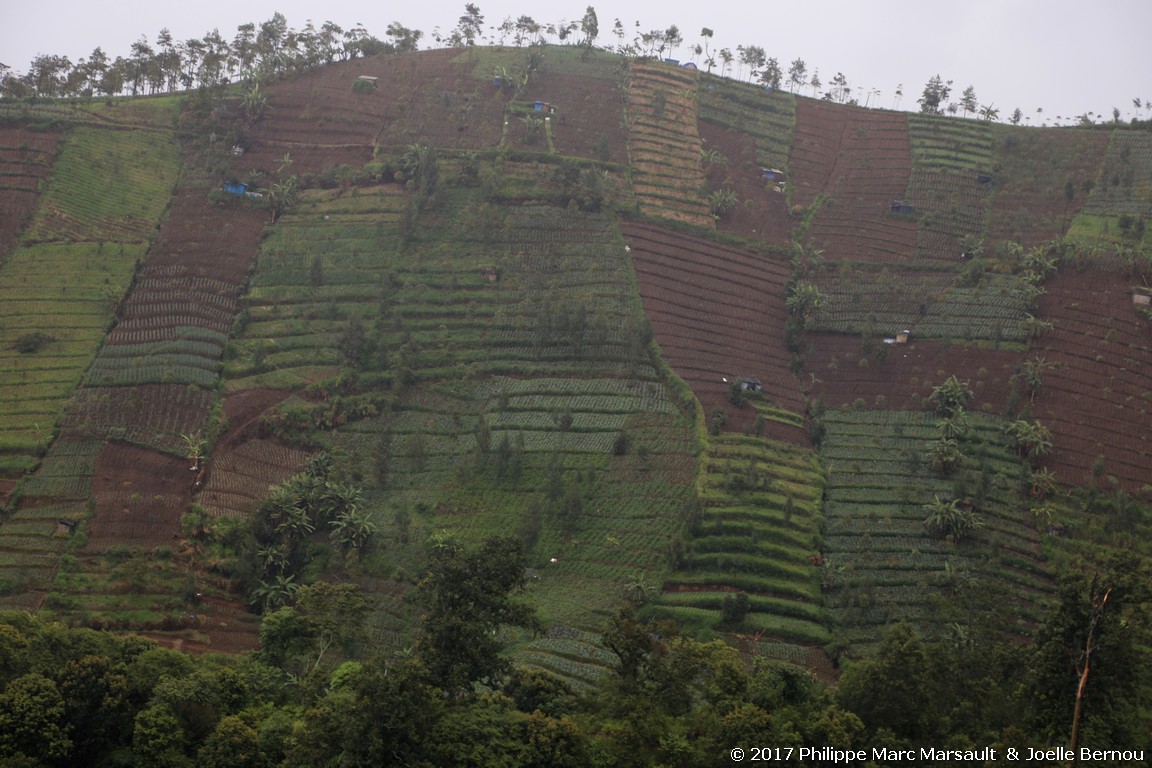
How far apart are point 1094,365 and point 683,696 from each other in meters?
37.3

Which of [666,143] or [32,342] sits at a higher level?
[666,143]

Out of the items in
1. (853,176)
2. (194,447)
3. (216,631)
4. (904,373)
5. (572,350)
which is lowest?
(216,631)

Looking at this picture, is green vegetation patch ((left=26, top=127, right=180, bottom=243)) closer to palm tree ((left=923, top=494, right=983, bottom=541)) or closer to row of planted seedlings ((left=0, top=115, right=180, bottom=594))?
row of planted seedlings ((left=0, top=115, right=180, bottom=594))

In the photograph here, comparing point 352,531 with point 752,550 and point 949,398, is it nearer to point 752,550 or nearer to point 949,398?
point 752,550

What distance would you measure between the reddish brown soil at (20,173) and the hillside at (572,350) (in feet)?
1.05

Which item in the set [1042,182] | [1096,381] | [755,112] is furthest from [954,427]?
[755,112]

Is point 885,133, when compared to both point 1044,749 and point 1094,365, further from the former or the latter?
point 1044,749

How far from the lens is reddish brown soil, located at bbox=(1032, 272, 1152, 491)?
58094mm

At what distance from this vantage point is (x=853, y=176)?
8656 centimetres

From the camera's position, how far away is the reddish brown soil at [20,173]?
70625mm

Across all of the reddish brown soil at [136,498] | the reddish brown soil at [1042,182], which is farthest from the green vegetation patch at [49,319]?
the reddish brown soil at [1042,182]

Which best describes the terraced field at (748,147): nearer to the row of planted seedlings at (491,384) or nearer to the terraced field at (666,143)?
the terraced field at (666,143)

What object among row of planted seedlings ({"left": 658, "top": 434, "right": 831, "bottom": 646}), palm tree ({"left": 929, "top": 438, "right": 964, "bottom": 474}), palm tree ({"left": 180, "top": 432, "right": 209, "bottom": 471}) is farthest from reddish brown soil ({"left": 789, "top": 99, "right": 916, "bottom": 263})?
palm tree ({"left": 180, "top": 432, "right": 209, "bottom": 471})

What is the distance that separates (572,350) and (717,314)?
1011 centimetres
